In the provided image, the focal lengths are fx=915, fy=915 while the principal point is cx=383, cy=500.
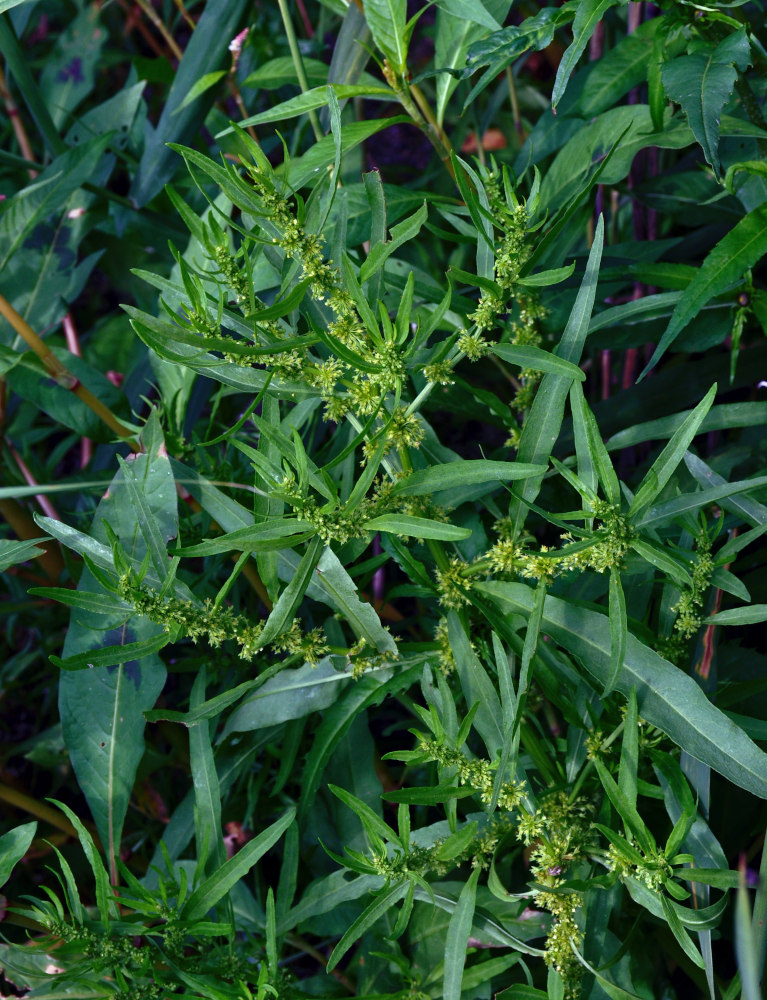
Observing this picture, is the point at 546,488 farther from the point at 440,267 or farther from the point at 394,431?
the point at 440,267

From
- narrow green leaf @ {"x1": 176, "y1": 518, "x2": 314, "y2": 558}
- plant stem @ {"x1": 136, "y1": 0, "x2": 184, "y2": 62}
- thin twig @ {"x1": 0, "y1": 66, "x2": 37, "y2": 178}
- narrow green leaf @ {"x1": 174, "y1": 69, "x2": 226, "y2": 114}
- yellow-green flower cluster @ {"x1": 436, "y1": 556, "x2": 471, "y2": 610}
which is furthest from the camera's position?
thin twig @ {"x1": 0, "y1": 66, "x2": 37, "y2": 178}

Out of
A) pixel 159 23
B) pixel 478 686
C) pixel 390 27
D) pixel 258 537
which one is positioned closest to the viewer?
pixel 258 537

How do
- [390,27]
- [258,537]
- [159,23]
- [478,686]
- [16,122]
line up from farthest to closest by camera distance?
[16,122] < [159,23] < [390,27] < [478,686] < [258,537]

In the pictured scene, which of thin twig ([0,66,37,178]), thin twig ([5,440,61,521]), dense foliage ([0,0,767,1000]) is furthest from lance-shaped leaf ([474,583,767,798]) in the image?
thin twig ([0,66,37,178])

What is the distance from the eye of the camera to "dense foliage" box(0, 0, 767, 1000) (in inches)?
20.7

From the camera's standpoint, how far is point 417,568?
59 centimetres

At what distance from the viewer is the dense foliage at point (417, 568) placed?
20.7 inches

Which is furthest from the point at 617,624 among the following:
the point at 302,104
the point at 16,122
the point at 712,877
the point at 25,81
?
the point at 16,122

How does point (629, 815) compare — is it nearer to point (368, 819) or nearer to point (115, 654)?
point (368, 819)

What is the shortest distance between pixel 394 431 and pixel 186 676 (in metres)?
0.55

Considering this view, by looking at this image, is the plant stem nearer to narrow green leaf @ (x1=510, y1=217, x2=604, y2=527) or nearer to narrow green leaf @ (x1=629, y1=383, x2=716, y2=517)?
narrow green leaf @ (x1=510, y1=217, x2=604, y2=527)

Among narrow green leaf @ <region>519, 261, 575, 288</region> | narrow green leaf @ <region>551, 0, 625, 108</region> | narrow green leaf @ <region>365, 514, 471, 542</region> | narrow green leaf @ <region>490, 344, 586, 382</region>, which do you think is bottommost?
narrow green leaf @ <region>365, 514, 471, 542</region>

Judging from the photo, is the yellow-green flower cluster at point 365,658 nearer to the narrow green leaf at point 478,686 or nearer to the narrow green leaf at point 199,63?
the narrow green leaf at point 478,686

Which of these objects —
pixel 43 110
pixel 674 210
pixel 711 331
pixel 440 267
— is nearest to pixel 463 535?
pixel 711 331
